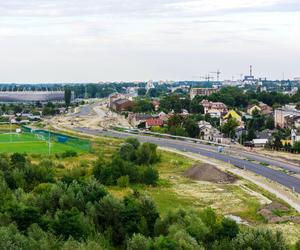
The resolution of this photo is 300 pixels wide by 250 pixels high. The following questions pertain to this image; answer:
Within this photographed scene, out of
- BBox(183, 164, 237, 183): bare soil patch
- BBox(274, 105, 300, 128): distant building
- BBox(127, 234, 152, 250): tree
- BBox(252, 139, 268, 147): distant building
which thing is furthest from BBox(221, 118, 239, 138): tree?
BBox(127, 234, 152, 250): tree

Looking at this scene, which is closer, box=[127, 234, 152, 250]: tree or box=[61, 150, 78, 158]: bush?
box=[127, 234, 152, 250]: tree

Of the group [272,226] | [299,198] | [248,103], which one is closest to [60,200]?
[272,226]

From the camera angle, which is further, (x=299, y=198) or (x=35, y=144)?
(x=35, y=144)

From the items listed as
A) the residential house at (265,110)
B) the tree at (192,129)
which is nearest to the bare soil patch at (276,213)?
the tree at (192,129)

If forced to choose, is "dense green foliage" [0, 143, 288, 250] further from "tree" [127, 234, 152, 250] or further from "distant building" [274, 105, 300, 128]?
"distant building" [274, 105, 300, 128]

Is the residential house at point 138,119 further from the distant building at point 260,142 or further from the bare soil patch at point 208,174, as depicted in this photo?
the bare soil patch at point 208,174

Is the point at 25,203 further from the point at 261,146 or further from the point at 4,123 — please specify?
the point at 4,123

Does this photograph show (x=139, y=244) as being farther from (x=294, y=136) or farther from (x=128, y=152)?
(x=294, y=136)
